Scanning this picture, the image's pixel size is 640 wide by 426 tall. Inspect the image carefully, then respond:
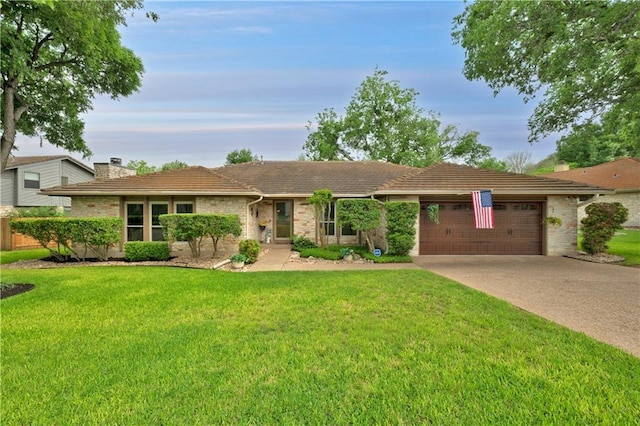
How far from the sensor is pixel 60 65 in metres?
12.1

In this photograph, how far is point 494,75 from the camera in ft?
34.0

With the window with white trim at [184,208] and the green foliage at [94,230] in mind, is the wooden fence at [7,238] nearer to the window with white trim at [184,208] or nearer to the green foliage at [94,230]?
the green foliage at [94,230]

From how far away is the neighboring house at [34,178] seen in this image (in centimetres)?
2127

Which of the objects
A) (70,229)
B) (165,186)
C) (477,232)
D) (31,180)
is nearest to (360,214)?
(477,232)

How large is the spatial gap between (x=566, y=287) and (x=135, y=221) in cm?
1399

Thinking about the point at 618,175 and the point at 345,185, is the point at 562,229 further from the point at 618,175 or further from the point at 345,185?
the point at 618,175

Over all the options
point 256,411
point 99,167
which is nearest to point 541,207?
point 256,411

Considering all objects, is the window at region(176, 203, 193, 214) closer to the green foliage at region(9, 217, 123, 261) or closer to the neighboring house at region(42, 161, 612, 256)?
the neighboring house at region(42, 161, 612, 256)

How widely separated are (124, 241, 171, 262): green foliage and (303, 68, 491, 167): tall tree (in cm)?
2023

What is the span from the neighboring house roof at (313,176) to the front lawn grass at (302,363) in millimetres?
9152

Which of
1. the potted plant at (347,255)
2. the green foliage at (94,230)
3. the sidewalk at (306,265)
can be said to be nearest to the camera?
the sidewalk at (306,265)

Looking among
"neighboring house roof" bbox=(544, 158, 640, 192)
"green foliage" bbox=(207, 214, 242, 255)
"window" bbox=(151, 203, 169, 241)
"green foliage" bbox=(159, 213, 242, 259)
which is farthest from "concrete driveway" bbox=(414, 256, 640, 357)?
"neighboring house roof" bbox=(544, 158, 640, 192)

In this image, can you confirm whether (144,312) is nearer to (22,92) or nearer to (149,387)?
(149,387)

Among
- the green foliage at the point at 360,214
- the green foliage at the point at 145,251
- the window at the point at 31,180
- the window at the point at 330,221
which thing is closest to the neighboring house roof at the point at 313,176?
the window at the point at 330,221
